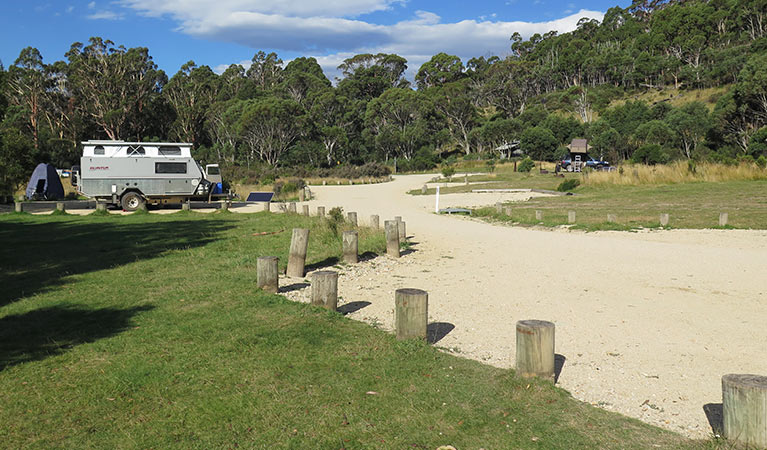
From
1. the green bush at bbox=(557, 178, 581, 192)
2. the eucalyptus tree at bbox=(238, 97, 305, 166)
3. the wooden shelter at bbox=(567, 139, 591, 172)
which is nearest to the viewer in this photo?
the green bush at bbox=(557, 178, 581, 192)

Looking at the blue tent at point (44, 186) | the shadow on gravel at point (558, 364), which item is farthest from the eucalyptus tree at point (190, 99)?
the shadow on gravel at point (558, 364)

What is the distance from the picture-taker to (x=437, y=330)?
22.2 feet

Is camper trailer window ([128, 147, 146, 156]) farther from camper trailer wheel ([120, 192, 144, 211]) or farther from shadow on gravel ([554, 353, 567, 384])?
shadow on gravel ([554, 353, 567, 384])

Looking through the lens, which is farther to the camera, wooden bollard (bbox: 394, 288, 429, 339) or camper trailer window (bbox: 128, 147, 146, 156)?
camper trailer window (bbox: 128, 147, 146, 156)

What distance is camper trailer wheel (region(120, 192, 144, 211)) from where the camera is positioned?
21.9 meters

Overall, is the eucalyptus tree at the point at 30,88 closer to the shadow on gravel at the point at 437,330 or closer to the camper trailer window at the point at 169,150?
the camper trailer window at the point at 169,150

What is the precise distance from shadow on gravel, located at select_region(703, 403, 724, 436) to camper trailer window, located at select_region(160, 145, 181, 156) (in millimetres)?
21558

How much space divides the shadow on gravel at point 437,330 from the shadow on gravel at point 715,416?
272 cm

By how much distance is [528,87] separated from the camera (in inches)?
3762

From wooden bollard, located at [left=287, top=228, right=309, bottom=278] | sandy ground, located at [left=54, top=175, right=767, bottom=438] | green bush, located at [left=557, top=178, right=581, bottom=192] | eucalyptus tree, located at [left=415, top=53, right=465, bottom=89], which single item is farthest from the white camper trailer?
eucalyptus tree, located at [left=415, top=53, right=465, bottom=89]

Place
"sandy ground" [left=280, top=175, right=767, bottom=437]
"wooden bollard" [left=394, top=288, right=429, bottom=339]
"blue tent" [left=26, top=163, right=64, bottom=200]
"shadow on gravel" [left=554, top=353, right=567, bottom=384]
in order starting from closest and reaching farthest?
"sandy ground" [left=280, top=175, right=767, bottom=437] → "shadow on gravel" [left=554, top=353, right=567, bottom=384] → "wooden bollard" [left=394, top=288, right=429, bottom=339] → "blue tent" [left=26, top=163, right=64, bottom=200]

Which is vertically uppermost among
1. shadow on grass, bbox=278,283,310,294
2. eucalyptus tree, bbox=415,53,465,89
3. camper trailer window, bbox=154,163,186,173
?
eucalyptus tree, bbox=415,53,465,89

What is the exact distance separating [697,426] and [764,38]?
269 feet

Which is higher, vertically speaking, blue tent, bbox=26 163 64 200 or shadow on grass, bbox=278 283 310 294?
blue tent, bbox=26 163 64 200
